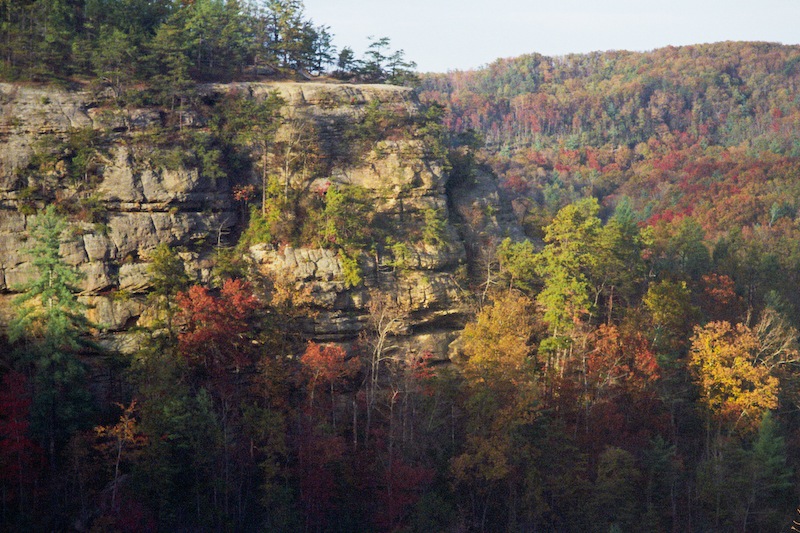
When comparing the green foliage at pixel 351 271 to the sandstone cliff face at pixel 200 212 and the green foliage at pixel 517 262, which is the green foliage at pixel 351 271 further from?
the green foliage at pixel 517 262

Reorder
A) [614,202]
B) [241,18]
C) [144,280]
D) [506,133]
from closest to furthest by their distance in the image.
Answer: [144,280] → [241,18] → [614,202] → [506,133]

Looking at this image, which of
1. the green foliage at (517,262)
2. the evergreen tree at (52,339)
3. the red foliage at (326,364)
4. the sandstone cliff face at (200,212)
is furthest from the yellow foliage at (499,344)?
the evergreen tree at (52,339)

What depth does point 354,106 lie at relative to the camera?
140 feet

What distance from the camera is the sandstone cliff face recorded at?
34.9 m

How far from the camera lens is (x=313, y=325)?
37.4 metres

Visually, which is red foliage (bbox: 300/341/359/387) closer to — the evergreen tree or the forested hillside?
the forested hillside

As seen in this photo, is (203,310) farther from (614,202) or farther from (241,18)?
(614,202)

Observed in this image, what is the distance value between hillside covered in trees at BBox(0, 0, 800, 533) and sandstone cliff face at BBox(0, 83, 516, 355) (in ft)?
0.41

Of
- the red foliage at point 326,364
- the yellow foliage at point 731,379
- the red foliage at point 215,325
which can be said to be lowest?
the yellow foliage at point 731,379

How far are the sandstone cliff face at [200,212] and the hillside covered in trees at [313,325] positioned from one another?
4.9 inches

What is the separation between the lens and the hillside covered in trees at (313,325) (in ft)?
103

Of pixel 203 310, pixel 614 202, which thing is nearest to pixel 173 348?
pixel 203 310

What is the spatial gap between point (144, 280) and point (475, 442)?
1666 centimetres

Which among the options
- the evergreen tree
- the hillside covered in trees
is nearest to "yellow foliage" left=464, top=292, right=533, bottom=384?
the hillside covered in trees
